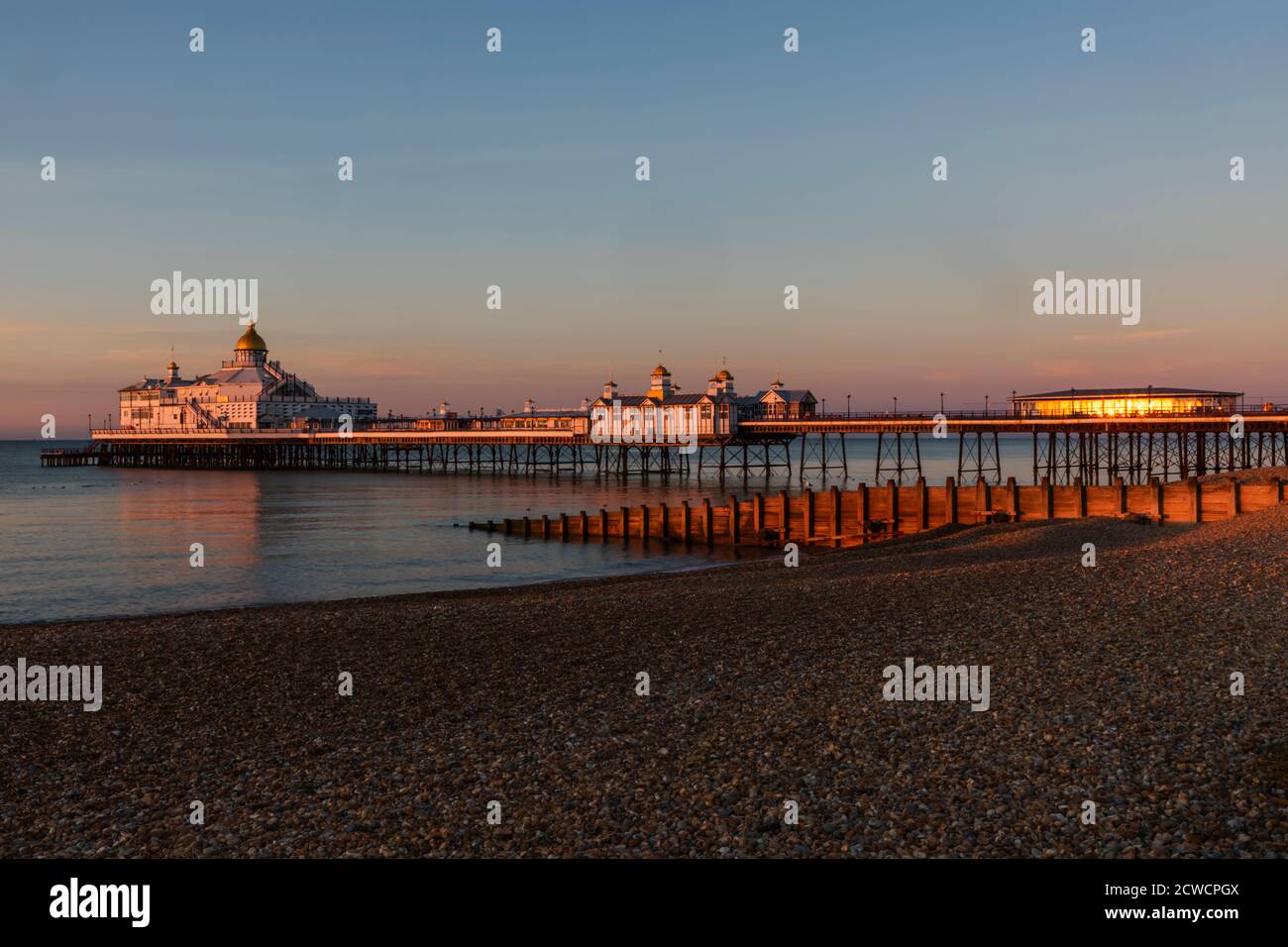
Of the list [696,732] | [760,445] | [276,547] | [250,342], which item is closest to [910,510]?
[276,547]

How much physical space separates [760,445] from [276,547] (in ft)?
284

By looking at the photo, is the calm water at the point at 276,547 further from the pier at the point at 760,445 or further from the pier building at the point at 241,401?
the pier building at the point at 241,401

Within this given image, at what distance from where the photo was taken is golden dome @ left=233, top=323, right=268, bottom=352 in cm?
16038

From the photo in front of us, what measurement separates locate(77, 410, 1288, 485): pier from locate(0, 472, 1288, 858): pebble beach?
4120 centimetres

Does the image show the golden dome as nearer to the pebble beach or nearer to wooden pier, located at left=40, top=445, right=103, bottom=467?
wooden pier, located at left=40, top=445, right=103, bottom=467

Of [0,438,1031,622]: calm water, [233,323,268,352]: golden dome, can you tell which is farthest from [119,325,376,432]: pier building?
[0,438,1031,622]: calm water

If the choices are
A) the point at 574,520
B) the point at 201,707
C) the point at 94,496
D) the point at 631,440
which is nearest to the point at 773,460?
the point at 631,440

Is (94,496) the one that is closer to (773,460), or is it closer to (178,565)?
(178,565)

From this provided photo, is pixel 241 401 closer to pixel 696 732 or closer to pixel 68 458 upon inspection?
pixel 68 458

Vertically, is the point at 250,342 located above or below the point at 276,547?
above

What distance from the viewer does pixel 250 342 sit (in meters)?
160

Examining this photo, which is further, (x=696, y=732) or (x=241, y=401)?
(x=241, y=401)

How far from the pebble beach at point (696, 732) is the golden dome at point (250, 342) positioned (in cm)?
14961
